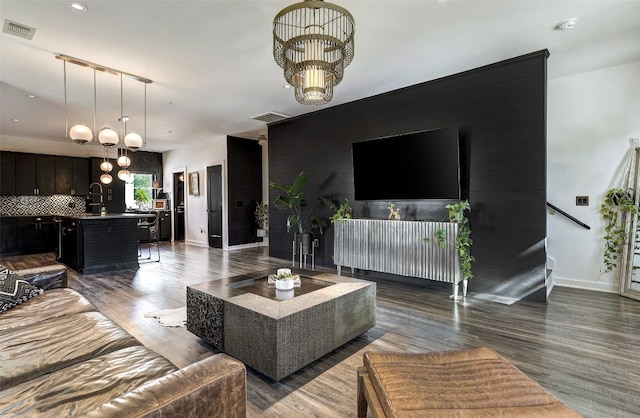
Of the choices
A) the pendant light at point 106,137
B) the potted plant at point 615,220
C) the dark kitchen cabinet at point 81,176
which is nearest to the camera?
the potted plant at point 615,220

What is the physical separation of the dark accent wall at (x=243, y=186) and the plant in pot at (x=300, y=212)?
252cm

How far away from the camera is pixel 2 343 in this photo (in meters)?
1.65

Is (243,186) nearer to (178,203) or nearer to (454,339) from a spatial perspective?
(178,203)

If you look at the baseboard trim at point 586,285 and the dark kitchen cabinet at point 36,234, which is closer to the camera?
the baseboard trim at point 586,285

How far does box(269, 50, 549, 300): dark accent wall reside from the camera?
3611 mm

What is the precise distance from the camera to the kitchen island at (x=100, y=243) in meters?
5.39

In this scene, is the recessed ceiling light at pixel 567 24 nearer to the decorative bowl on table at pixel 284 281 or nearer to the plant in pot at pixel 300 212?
the decorative bowl on table at pixel 284 281

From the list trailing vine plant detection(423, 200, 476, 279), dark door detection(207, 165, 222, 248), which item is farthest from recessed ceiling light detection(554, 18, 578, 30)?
dark door detection(207, 165, 222, 248)

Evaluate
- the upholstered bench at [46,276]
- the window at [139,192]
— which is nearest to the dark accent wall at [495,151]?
the upholstered bench at [46,276]

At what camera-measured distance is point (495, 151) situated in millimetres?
3877

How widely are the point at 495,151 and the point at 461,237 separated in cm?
115

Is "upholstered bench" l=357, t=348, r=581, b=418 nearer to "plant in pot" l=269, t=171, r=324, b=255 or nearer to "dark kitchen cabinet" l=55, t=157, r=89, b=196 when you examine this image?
"plant in pot" l=269, t=171, r=324, b=255

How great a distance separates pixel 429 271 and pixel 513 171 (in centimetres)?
157

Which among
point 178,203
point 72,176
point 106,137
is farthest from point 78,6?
point 178,203
